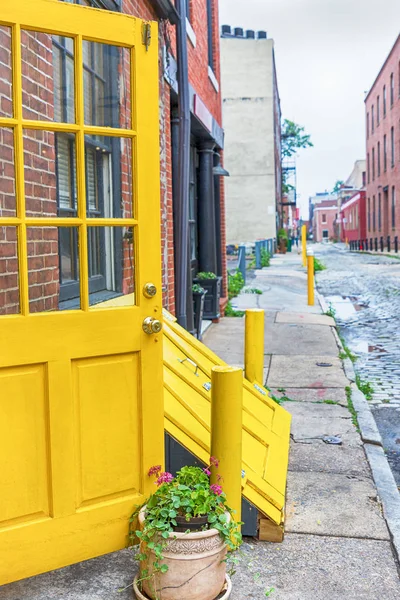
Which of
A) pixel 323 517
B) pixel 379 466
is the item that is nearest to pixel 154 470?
pixel 323 517

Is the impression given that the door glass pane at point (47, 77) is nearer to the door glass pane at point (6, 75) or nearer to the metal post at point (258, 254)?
the door glass pane at point (6, 75)

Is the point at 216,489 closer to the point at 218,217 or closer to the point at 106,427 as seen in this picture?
the point at 106,427

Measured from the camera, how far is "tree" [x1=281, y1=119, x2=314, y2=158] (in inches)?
2377

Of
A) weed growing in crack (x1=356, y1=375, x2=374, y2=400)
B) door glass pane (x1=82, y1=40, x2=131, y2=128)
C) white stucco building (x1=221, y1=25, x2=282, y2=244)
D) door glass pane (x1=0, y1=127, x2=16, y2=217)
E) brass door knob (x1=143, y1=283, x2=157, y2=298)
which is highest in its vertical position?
white stucco building (x1=221, y1=25, x2=282, y2=244)

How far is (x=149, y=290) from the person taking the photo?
3.17 meters

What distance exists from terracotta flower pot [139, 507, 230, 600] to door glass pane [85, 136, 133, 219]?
4.99 ft

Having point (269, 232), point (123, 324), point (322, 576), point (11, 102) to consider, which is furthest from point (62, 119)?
point (269, 232)

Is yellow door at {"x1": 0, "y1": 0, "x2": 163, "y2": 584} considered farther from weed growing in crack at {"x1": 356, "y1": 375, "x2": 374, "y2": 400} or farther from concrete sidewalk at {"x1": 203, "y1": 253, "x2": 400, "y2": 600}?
weed growing in crack at {"x1": 356, "y1": 375, "x2": 374, "y2": 400}

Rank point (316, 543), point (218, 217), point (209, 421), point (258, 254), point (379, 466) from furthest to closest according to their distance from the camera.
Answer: point (258, 254) < point (218, 217) < point (379, 466) < point (209, 421) < point (316, 543)

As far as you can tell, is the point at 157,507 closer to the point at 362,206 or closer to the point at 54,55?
the point at 54,55

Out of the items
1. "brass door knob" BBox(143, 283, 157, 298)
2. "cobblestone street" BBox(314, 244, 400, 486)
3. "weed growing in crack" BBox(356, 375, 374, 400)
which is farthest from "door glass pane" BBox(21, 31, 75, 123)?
"weed growing in crack" BBox(356, 375, 374, 400)

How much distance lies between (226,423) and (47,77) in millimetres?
1913

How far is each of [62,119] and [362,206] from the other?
56936mm

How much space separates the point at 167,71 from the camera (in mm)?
7238
